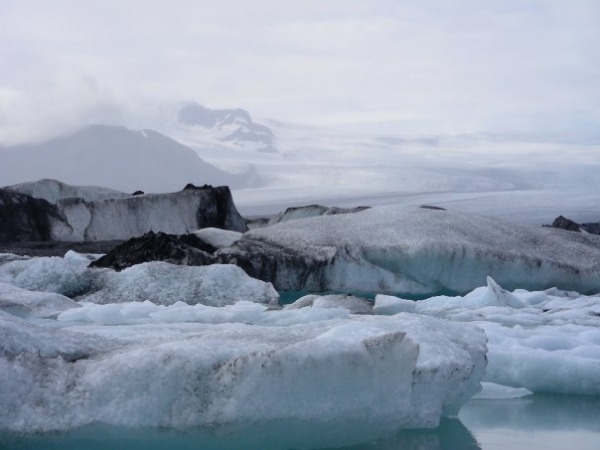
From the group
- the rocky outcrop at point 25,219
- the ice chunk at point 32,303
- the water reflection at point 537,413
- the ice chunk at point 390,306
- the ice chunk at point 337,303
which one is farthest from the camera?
the rocky outcrop at point 25,219

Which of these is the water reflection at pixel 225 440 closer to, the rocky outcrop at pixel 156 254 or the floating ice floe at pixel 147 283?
the floating ice floe at pixel 147 283

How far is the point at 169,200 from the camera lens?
1366 centimetres

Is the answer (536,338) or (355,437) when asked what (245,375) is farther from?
(536,338)

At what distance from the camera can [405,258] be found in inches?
387

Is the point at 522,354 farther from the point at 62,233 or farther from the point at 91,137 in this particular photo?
the point at 91,137

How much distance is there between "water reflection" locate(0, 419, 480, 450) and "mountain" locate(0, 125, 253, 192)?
108 feet

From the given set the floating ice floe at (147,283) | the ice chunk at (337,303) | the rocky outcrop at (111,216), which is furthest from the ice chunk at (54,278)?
the rocky outcrop at (111,216)

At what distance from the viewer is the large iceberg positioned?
9.66 metres

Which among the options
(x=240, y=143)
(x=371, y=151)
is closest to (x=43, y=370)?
(x=371, y=151)

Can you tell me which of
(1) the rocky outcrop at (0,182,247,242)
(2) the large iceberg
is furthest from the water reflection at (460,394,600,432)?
(1) the rocky outcrop at (0,182,247,242)

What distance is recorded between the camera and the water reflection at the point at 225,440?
308 centimetres

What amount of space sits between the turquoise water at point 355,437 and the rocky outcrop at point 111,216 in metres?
10.1

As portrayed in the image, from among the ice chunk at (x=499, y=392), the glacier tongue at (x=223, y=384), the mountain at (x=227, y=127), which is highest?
the mountain at (x=227, y=127)

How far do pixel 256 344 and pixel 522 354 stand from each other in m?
1.85
